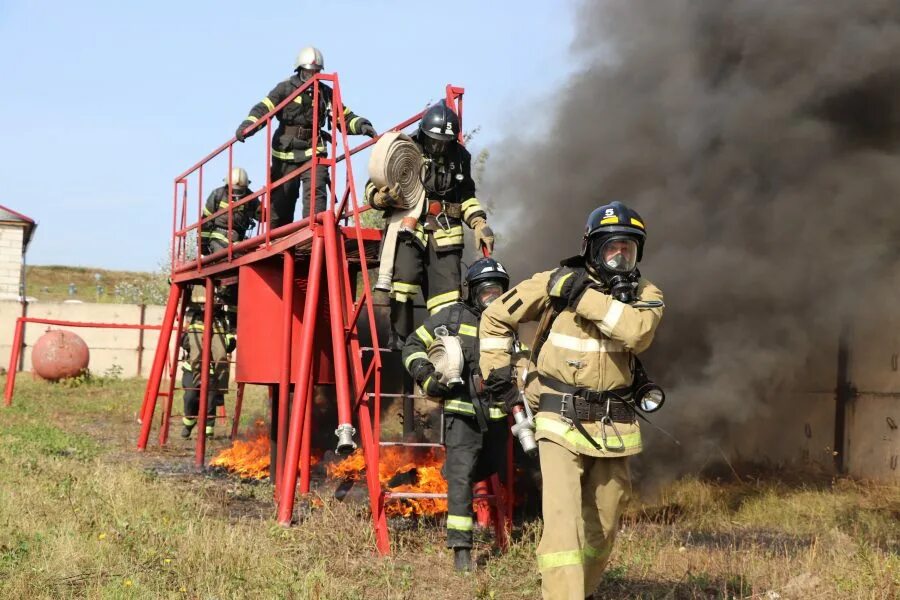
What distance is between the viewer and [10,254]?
3694cm

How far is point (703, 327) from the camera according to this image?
10.4 metres

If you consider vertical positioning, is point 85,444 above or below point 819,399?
below

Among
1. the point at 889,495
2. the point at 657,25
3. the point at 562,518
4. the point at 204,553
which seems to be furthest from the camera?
the point at 657,25

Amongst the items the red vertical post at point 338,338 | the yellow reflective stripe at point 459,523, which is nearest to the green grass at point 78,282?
the red vertical post at point 338,338

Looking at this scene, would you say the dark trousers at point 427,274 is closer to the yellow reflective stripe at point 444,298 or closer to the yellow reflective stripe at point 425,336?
Result: the yellow reflective stripe at point 444,298

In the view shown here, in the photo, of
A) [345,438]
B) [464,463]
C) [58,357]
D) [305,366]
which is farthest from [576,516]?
[58,357]

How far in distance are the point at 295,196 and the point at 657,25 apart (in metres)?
4.60

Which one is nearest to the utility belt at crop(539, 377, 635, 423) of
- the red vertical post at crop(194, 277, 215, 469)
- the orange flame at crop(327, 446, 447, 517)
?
the orange flame at crop(327, 446, 447, 517)

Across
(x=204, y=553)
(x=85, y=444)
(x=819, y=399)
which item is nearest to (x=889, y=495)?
(x=819, y=399)

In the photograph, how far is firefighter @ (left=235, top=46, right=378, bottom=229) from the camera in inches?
362

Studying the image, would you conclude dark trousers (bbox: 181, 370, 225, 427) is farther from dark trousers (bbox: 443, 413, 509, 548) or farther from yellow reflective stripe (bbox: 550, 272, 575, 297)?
yellow reflective stripe (bbox: 550, 272, 575, 297)

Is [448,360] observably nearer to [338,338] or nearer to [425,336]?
[425,336]

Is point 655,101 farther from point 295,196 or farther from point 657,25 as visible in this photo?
point 295,196

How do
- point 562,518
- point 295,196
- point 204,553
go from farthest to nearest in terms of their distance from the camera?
1. point 295,196
2. point 204,553
3. point 562,518
